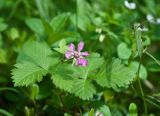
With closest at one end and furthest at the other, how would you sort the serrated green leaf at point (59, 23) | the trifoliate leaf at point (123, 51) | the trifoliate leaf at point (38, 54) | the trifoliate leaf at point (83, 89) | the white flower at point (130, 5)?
the trifoliate leaf at point (83, 89) → the trifoliate leaf at point (38, 54) → the trifoliate leaf at point (123, 51) → the serrated green leaf at point (59, 23) → the white flower at point (130, 5)

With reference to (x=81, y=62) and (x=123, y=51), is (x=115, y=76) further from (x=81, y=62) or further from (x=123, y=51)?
(x=123, y=51)

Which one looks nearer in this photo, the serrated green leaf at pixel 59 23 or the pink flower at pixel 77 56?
the pink flower at pixel 77 56

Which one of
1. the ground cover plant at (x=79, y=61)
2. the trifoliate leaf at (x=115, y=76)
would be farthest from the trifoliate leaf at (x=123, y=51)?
the trifoliate leaf at (x=115, y=76)

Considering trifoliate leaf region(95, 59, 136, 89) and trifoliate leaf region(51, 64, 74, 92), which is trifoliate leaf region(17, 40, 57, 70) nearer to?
trifoliate leaf region(51, 64, 74, 92)

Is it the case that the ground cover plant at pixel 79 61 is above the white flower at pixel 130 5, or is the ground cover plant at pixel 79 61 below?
below

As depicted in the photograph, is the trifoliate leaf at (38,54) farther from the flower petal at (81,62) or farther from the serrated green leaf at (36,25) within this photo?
the serrated green leaf at (36,25)

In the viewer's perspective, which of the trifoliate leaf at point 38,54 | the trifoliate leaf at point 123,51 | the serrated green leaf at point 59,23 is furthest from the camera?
the serrated green leaf at point 59,23

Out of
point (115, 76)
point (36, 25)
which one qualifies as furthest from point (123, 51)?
point (36, 25)
